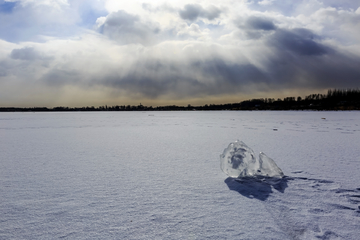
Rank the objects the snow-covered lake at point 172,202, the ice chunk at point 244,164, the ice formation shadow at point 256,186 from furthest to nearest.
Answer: the ice chunk at point 244,164
the ice formation shadow at point 256,186
the snow-covered lake at point 172,202

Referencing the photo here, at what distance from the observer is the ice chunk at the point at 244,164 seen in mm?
3158

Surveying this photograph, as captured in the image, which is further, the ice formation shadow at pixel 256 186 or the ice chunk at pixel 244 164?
the ice chunk at pixel 244 164

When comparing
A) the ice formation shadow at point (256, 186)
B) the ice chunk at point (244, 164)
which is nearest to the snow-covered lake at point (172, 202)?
the ice formation shadow at point (256, 186)

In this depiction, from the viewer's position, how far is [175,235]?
1713mm

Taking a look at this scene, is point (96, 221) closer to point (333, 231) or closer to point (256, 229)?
point (256, 229)

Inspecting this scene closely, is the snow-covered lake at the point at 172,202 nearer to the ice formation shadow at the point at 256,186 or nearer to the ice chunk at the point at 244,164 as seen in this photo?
the ice formation shadow at the point at 256,186

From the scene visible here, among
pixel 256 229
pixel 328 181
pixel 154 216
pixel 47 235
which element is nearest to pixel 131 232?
pixel 154 216

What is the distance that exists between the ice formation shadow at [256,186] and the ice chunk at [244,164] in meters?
0.10

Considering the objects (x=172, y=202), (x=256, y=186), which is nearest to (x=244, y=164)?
(x=256, y=186)

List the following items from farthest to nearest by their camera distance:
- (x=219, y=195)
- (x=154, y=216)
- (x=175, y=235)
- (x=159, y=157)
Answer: (x=159, y=157), (x=219, y=195), (x=154, y=216), (x=175, y=235)

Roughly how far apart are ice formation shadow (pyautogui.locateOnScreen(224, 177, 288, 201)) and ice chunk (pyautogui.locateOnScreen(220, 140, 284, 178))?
0.10 metres

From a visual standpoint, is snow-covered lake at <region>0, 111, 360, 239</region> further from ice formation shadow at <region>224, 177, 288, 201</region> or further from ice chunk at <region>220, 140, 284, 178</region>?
ice chunk at <region>220, 140, 284, 178</region>

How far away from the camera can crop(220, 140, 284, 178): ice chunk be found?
3.16 m

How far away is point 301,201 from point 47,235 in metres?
2.47
